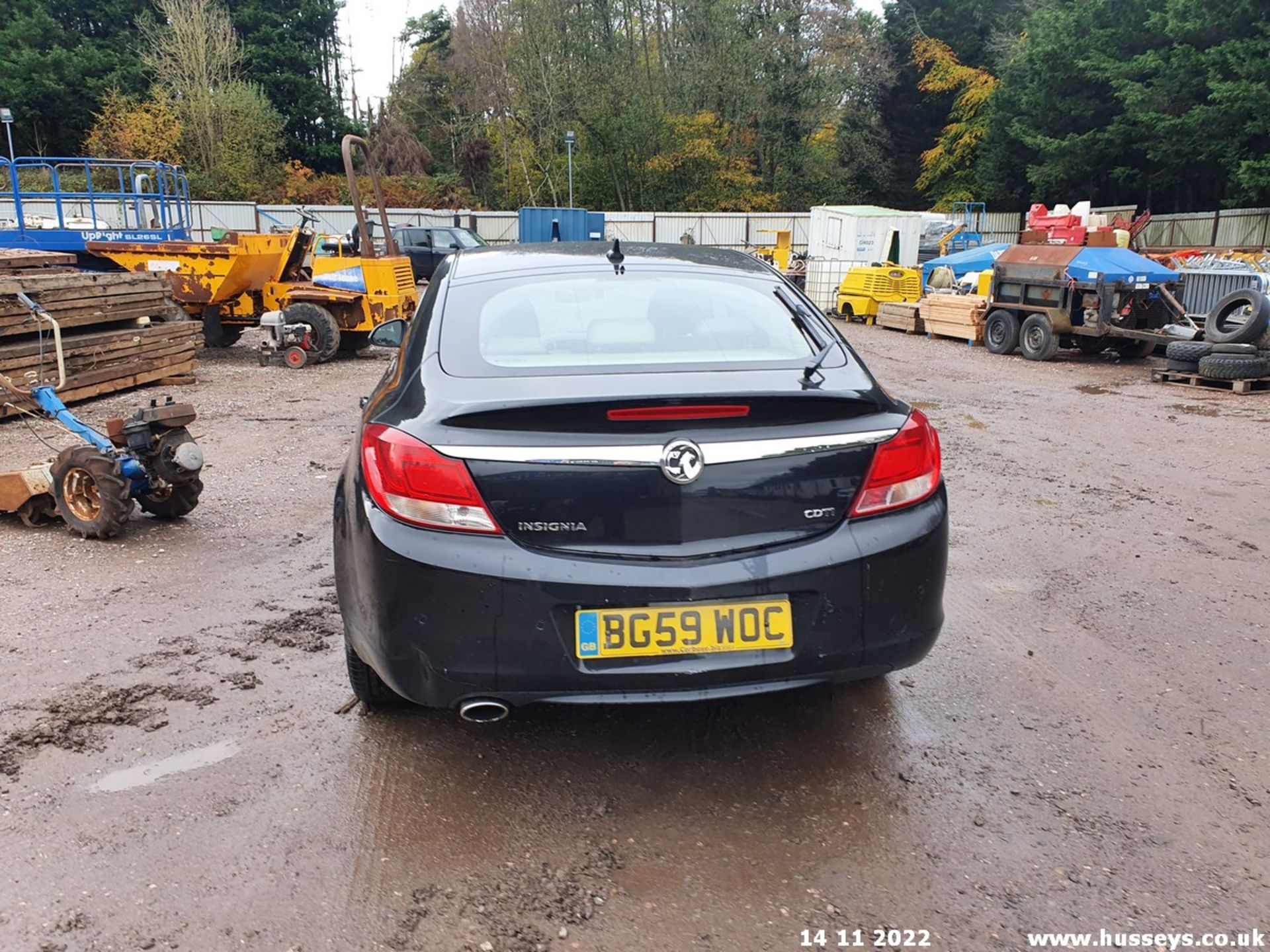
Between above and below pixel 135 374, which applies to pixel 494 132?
above

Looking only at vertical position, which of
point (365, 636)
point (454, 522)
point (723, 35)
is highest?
point (723, 35)

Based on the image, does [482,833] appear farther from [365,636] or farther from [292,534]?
[292,534]

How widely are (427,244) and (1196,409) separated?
20.4 metres

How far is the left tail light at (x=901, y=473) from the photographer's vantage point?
270cm

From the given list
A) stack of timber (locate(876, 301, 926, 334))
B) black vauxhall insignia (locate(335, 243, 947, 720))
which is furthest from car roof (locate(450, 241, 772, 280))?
stack of timber (locate(876, 301, 926, 334))

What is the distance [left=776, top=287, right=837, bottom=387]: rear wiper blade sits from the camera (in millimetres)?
2820

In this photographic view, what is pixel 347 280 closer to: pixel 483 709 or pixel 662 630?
pixel 483 709

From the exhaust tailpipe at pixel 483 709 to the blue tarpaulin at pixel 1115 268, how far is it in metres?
13.0

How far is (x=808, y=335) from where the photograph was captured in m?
3.24

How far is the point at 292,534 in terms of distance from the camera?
5.59 meters

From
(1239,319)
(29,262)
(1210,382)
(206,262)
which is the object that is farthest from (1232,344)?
(29,262)

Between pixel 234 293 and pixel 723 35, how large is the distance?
1236 inches

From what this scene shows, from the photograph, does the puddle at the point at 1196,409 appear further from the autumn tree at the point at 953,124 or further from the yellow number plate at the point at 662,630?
the autumn tree at the point at 953,124

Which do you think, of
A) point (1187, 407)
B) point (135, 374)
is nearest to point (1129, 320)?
point (1187, 407)
